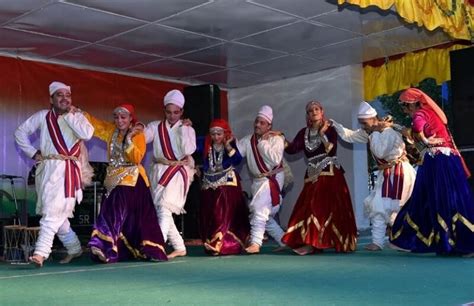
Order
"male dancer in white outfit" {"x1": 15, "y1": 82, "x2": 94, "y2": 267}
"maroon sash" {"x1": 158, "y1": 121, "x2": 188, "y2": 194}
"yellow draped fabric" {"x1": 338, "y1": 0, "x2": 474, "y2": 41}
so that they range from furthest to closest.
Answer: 1. "maroon sash" {"x1": 158, "y1": 121, "x2": 188, "y2": 194}
2. "male dancer in white outfit" {"x1": 15, "y1": 82, "x2": 94, "y2": 267}
3. "yellow draped fabric" {"x1": 338, "y1": 0, "x2": 474, "y2": 41}

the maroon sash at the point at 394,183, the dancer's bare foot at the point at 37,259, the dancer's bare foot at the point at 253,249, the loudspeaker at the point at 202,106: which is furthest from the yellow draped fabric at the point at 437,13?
the loudspeaker at the point at 202,106

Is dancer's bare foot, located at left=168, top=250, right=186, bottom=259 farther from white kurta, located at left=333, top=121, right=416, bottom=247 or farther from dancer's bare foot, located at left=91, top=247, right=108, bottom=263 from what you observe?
white kurta, located at left=333, top=121, right=416, bottom=247

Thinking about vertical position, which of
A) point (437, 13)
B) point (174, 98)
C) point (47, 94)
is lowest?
point (174, 98)

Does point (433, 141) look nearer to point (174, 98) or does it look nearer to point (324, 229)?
point (324, 229)

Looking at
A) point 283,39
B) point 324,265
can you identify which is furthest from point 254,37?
point 324,265

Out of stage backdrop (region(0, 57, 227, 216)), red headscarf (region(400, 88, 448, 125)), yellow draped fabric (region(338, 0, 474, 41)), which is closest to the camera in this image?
yellow draped fabric (region(338, 0, 474, 41))

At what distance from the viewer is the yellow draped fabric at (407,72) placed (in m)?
7.63

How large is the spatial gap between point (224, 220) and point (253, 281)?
1978 mm

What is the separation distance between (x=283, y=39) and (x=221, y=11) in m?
1.30

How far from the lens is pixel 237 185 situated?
5633 millimetres

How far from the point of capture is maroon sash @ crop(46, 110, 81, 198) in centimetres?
470

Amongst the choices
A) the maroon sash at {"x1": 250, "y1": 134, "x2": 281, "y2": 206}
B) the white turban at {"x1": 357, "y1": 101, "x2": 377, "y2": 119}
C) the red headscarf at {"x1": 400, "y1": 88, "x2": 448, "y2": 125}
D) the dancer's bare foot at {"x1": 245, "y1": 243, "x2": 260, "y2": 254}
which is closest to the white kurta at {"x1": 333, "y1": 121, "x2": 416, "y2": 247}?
the white turban at {"x1": 357, "y1": 101, "x2": 377, "y2": 119}

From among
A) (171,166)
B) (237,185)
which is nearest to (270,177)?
(237,185)

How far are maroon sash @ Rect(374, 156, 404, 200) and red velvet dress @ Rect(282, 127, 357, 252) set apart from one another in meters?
0.37
